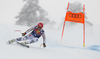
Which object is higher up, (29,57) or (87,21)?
(87,21)

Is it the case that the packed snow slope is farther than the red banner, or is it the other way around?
the red banner

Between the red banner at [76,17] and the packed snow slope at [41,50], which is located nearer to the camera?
the packed snow slope at [41,50]

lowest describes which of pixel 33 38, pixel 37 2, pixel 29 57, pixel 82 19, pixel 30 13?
pixel 29 57

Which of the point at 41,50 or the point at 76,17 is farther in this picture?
the point at 76,17

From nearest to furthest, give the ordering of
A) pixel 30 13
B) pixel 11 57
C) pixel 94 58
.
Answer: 1. pixel 11 57
2. pixel 94 58
3. pixel 30 13

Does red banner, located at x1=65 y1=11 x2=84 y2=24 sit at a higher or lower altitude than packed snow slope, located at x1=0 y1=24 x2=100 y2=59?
higher

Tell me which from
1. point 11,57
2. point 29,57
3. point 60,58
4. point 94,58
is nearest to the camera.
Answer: point 11,57

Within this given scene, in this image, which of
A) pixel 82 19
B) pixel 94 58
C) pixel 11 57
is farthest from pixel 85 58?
pixel 82 19

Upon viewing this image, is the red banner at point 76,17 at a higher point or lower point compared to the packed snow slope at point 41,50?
higher

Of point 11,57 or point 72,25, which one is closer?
point 11,57

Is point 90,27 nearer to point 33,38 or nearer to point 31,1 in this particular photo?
point 31,1

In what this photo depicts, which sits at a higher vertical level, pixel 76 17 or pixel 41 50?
pixel 76 17

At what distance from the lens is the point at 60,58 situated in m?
4.84

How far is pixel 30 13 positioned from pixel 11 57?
15435 mm
